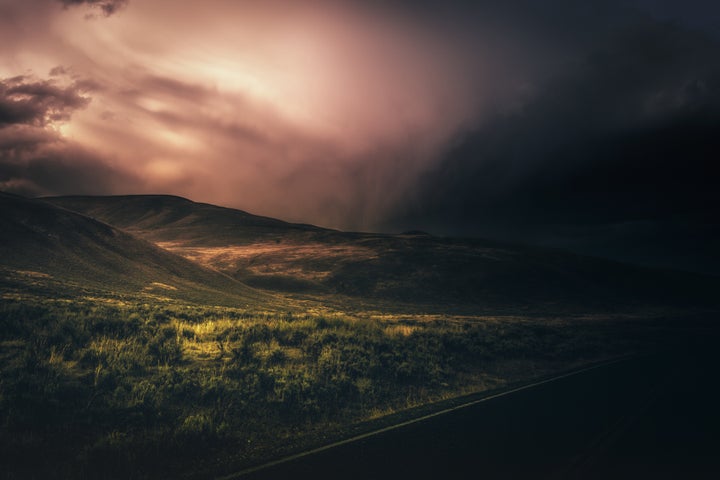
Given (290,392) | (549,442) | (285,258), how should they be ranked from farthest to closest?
(285,258), (290,392), (549,442)

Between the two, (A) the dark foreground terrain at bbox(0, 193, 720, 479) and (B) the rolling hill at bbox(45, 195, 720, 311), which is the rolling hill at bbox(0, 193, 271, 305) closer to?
(A) the dark foreground terrain at bbox(0, 193, 720, 479)

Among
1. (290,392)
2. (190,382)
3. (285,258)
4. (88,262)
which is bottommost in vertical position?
(290,392)

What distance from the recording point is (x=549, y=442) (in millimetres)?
9836

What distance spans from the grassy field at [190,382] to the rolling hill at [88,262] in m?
23.3

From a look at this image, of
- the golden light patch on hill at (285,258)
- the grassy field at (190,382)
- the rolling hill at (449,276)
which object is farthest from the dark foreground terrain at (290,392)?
the golden light patch on hill at (285,258)

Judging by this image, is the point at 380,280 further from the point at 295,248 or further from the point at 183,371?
the point at 183,371

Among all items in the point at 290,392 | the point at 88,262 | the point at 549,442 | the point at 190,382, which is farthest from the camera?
the point at 88,262

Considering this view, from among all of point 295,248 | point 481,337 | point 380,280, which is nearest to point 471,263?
point 380,280

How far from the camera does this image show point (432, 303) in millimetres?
87312

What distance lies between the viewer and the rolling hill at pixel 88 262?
47.2m

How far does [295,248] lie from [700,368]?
410 ft

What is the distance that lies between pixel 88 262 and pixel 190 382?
55.9 m

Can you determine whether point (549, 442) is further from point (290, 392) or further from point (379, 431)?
point (290, 392)

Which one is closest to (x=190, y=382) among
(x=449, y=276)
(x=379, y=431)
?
(x=379, y=431)
